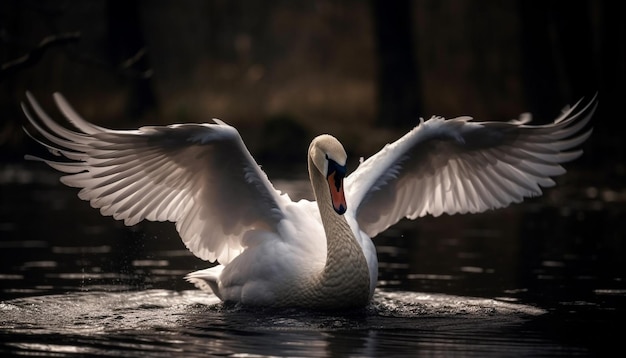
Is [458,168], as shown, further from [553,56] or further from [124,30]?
[124,30]

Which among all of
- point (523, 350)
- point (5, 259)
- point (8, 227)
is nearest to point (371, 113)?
point (8, 227)

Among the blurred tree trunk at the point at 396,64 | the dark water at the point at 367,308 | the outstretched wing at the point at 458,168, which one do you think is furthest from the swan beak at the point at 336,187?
the blurred tree trunk at the point at 396,64

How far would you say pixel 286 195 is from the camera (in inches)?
367

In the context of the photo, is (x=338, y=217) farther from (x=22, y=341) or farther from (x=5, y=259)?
(x=5, y=259)

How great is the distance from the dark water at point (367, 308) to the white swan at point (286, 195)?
10.0 inches

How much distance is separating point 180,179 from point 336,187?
124cm

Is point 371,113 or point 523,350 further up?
point 371,113

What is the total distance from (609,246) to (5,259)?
541 centimetres

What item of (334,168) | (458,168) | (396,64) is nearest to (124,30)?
(396,64)

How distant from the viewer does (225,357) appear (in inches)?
264

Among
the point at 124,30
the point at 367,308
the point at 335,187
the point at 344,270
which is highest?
the point at 124,30

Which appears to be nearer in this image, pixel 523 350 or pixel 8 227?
pixel 523 350

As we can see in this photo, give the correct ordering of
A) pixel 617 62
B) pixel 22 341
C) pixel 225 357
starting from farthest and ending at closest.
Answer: pixel 617 62 → pixel 22 341 → pixel 225 357

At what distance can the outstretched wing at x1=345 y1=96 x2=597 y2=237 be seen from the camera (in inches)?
370
